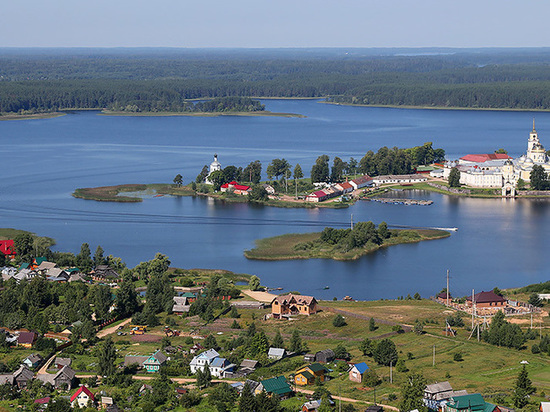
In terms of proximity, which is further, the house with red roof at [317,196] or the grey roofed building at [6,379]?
the house with red roof at [317,196]

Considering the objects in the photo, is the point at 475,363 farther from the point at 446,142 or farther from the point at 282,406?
the point at 446,142

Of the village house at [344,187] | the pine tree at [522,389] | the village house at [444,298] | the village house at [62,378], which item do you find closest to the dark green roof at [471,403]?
the pine tree at [522,389]

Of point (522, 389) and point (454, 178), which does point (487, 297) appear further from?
point (454, 178)

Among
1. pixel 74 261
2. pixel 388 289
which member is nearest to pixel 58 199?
pixel 74 261

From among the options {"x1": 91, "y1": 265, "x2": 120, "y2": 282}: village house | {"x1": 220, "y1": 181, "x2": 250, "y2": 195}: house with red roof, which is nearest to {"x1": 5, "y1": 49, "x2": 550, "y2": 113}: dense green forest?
{"x1": 220, "y1": 181, "x2": 250, "y2": 195}: house with red roof

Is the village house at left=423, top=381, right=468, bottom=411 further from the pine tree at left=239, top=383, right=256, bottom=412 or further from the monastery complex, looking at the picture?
the monastery complex

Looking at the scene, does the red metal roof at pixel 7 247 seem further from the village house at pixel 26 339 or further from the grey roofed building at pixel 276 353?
the grey roofed building at pixel 276 353
